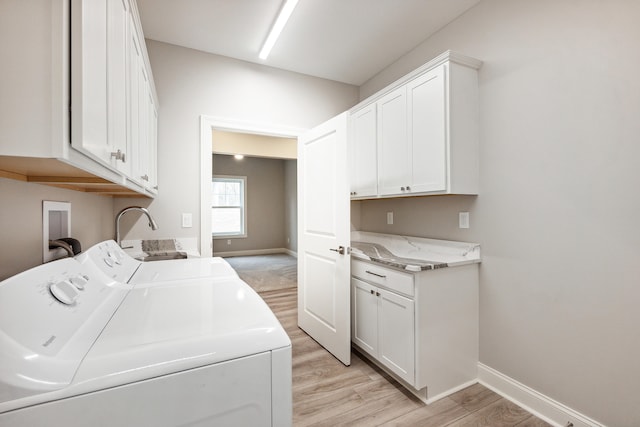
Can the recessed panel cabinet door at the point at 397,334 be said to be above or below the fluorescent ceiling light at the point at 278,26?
below

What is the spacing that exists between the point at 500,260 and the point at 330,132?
1588mm

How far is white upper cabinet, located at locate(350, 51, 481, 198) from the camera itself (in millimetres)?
1968

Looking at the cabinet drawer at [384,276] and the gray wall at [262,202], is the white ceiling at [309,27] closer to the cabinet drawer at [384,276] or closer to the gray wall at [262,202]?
the cabinet drawer at [384,276]

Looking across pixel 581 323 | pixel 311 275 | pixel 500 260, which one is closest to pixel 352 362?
pixel 311 275

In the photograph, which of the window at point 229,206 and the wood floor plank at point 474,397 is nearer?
the wood floor plank at point 474,397

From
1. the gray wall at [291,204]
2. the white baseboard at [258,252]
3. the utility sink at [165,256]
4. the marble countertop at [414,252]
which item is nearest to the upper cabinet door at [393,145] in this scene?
the marble countertop at [414,252]

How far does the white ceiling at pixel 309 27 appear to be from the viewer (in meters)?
2.13

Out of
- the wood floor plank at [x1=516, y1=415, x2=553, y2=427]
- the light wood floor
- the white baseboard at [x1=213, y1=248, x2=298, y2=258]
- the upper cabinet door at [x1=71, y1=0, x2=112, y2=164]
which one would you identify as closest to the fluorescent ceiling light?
the upper cabinet door at [x1=71, y1=0, x2=112, y2=164]

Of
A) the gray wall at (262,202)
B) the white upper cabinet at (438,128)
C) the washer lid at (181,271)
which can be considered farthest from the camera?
the gray wall at (262,202)

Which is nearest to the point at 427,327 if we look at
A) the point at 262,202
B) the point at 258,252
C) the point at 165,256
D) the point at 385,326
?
the point at 385,326

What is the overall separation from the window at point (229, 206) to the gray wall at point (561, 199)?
6021mm

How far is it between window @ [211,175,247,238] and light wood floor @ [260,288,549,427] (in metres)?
5.44

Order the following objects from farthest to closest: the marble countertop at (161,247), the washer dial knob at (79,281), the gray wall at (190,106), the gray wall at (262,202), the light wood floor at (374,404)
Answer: the gray wall at (262,202) < the gray wall at (190,106) < the marble countertop at (161,247) < the light wood floor at (374,404) < the washer dial knob at (79,281)

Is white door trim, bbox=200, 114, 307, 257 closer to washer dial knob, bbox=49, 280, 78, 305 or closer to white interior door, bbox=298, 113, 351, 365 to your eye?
white interior door, bbox=298, 113, 351, 365
